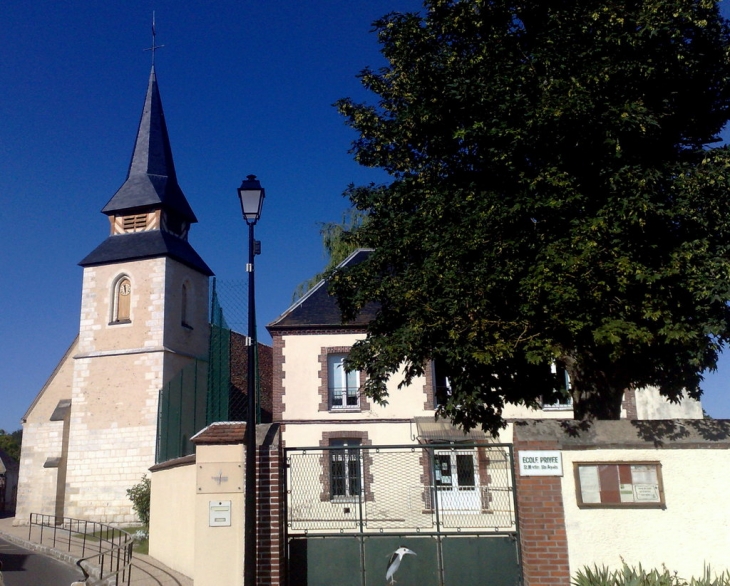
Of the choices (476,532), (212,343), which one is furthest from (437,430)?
(476,532)

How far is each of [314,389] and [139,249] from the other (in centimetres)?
1354

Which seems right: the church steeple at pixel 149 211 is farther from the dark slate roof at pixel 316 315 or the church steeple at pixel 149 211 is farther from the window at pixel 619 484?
the window at pixel 619 484

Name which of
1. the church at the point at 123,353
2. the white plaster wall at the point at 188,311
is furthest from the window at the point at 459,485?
the white plaster wall at the point at 188,311

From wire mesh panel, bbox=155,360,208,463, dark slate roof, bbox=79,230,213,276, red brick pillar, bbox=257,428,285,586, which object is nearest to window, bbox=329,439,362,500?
red brick pillar, bbox=257,428,285,586

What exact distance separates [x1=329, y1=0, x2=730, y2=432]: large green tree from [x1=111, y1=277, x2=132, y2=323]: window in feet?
69.1

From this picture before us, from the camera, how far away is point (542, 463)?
26.3 feet

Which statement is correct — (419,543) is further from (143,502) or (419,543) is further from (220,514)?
(143,502)

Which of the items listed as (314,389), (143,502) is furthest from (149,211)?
(314,389)

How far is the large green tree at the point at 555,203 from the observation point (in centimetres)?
857

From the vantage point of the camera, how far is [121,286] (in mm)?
30297

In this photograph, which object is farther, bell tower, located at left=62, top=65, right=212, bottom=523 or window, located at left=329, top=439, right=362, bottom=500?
bell tower, located at left=62, top=65, right=212, bottom=523

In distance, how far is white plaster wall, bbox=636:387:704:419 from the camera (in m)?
19.5

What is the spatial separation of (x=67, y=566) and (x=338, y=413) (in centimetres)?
762

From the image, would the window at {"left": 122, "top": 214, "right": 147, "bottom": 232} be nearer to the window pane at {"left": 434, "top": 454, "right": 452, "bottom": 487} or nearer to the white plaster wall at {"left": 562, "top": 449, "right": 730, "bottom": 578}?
the window pane at {"left": 434, "top": 454, "right": 452, "bottom": 487}
